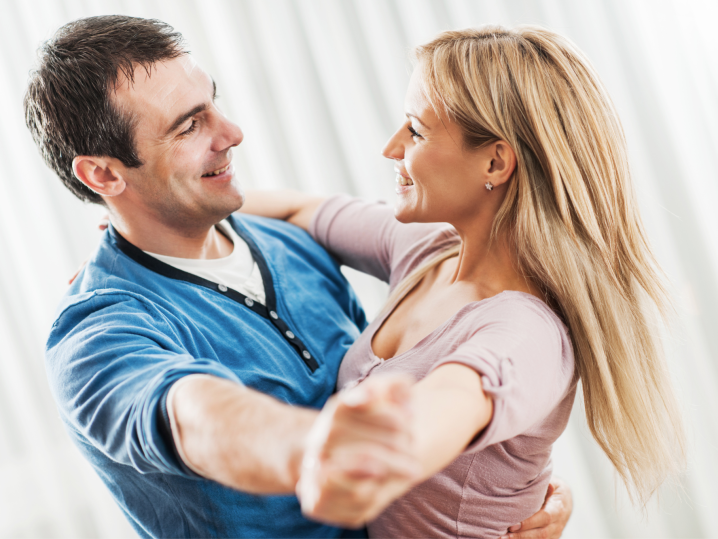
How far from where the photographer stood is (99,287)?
3.51ft

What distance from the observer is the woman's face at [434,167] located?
101 cm

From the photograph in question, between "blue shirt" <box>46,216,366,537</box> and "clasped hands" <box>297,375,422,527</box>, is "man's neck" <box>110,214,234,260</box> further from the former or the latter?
"clasped hands" <box>297,375,422,527</box>

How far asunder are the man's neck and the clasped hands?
0.85 meters

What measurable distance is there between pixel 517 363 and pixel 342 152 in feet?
3.68

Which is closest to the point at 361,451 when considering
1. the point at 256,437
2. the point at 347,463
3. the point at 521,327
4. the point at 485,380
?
the point at 347,463

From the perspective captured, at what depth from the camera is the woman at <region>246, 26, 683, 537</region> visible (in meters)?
0.95

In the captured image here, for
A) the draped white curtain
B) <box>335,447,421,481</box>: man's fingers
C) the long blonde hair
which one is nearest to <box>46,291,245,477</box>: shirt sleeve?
<box>335,447,421,481</box>: man's fingers

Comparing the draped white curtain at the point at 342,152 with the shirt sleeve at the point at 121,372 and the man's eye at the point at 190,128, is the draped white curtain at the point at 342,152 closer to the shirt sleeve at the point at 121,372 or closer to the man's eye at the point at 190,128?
the man's eye at the point at 190,128

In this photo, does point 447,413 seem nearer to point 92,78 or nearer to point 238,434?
point 238,434

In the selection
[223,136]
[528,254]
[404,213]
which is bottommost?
[528,254]

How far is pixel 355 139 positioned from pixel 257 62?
0.37 metres

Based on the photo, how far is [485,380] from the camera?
67 centimetres

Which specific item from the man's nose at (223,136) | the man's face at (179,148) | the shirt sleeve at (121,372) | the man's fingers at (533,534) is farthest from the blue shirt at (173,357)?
the man's fingers at (533,534)

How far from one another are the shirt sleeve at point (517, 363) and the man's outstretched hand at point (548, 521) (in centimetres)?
38
